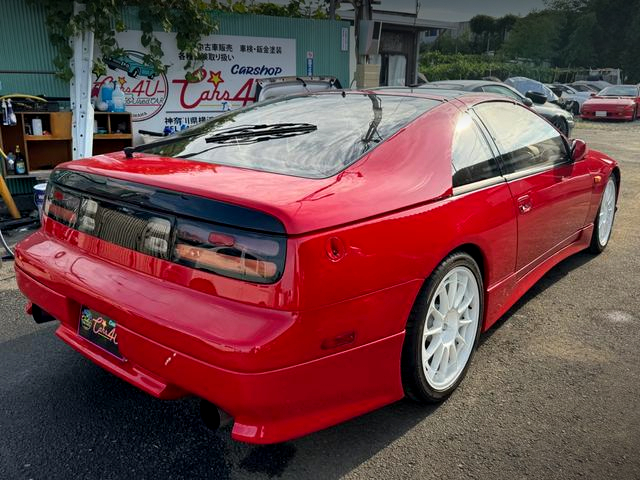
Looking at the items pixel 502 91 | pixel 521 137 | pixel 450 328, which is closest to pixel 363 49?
pixel 502 91

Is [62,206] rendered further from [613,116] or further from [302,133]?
[613,116]

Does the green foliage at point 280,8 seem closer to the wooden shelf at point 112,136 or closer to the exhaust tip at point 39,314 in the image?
the wooden shelf at point 112,136

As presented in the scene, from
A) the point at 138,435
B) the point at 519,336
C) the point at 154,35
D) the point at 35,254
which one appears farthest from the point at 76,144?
the point at 519,336

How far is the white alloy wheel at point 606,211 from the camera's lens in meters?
4.64

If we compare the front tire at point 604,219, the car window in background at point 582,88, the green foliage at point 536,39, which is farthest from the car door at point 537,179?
the green foliage at point 536,39

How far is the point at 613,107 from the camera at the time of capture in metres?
19.8

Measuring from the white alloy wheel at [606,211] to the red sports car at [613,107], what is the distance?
1727 centimetres

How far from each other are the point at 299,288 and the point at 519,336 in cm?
199

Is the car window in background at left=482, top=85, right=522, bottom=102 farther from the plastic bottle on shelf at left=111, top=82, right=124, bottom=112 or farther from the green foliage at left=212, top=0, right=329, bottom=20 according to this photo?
the plastic bottle on shelf at left=111, top=82, right=124, bottom=112

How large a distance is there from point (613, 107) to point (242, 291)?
70.2 ft

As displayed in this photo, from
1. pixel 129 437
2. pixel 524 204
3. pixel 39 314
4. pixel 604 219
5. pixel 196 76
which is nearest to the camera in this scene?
pixel 129 437

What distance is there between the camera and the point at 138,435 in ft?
7.78

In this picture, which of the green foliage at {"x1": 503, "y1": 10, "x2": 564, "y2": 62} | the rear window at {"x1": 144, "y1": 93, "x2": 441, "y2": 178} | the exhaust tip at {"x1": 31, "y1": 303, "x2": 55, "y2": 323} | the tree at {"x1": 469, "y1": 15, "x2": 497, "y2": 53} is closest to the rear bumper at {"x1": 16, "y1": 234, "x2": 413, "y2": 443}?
the exhaust tip at {"x1": 31, "y1": 303, "x2": 55, "y2": 323}

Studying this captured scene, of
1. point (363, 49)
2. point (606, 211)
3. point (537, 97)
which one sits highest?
point (363, 49)
